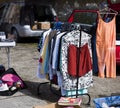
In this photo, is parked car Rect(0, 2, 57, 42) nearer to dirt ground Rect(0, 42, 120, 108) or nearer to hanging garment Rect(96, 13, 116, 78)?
dirt ground Rect(0, 42, 120, 108)

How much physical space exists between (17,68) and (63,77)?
3.39 meters

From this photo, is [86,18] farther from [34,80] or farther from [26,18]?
[34,80]

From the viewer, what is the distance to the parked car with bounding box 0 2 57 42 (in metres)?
14.2

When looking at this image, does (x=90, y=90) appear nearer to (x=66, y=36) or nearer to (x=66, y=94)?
(x=66, y=94)

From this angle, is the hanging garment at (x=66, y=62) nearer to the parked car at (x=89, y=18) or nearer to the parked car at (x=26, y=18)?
the parked car at (x=89, y=18)

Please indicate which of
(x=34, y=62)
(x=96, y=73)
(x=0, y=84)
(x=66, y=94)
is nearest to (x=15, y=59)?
(x=34, y=62)

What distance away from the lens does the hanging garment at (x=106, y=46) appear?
347 inches

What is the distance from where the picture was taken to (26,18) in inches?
560

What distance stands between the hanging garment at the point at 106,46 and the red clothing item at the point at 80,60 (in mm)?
2137

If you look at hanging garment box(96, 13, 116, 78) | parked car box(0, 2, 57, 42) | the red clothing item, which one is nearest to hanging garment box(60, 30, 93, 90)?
the red clothing item

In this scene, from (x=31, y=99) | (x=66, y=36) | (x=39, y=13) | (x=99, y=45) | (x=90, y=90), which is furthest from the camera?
(x=39, y=13)

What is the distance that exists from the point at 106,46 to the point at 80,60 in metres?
2.33

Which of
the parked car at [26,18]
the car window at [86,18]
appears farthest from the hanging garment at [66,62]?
the parked car at [26,18]

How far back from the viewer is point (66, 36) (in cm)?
659
